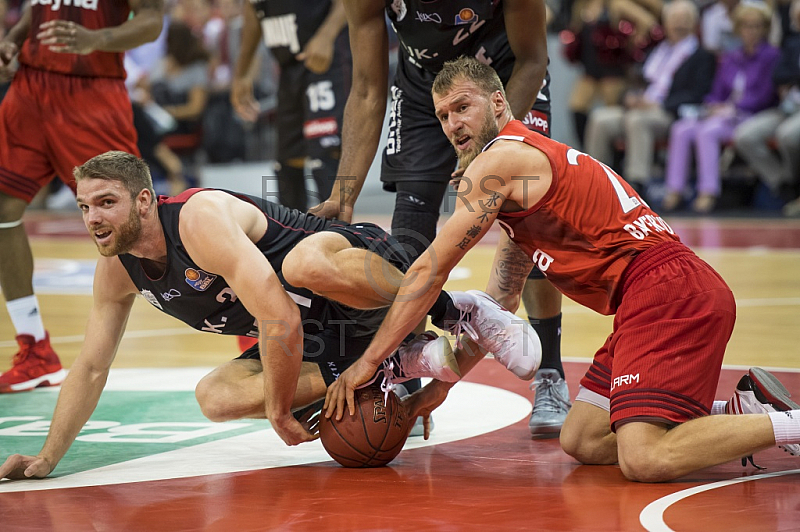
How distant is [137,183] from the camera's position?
3.90m

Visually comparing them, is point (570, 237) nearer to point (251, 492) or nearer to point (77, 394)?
point (251, 492)

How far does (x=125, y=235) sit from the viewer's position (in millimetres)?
3861

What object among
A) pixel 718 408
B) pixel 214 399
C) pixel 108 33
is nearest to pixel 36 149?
pixel 108 33

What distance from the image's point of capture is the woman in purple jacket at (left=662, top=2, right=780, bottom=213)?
41.8 feet

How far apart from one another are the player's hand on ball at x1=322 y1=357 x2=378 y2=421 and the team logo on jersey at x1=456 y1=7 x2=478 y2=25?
62.6 inches

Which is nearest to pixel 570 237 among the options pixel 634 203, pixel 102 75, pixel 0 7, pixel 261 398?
pixel 634 203

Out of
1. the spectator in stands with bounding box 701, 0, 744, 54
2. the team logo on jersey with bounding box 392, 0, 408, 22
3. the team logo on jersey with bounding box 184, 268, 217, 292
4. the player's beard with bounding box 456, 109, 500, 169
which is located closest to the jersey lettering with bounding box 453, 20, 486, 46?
the team logo on jersey with bounding box 392, 0, 408, 22

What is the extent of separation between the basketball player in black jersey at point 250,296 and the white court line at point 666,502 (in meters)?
0.83

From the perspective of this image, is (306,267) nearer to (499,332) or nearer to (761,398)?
(499,332)

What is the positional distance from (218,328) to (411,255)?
85cm

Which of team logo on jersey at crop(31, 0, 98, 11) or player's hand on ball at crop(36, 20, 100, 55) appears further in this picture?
team logo on jersey at crop(31, 0, 98, 11)

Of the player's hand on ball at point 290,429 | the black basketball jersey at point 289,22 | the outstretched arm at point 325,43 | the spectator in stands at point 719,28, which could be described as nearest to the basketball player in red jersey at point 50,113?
the outstretched arm at point 325,43

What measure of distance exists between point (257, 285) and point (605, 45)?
426 inches

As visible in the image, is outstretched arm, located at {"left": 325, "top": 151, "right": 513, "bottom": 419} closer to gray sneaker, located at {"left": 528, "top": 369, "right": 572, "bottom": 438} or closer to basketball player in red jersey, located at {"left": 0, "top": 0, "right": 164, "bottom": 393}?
gray sneaker, located at {"left": 528, "top": 369, "right": 572, "bottom": 438}
